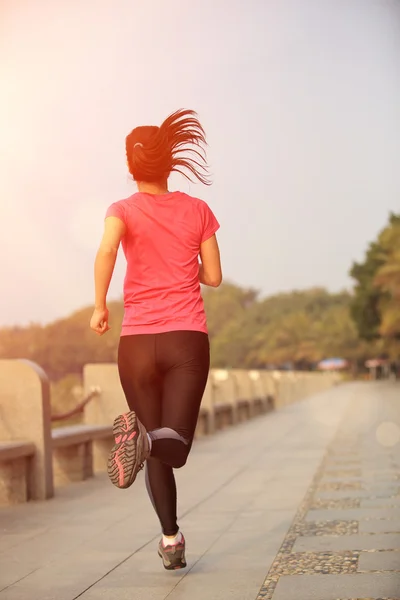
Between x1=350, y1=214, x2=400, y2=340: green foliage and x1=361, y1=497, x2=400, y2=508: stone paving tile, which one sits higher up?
x1=350, y1=214, x2=400, y2=340: green foliage

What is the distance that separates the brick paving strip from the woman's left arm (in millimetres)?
1235

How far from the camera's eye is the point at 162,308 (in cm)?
404

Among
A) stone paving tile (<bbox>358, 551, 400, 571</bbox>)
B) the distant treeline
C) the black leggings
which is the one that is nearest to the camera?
the black leggings

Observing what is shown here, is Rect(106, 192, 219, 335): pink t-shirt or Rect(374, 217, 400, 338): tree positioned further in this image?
Rect(374, 217, 400, 338): tree

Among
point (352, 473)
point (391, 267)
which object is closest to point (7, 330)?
point (391, 267)

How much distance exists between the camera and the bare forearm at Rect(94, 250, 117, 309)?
3.98 meters

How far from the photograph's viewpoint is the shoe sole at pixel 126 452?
3.67m

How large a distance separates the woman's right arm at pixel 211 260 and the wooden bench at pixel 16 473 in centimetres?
310

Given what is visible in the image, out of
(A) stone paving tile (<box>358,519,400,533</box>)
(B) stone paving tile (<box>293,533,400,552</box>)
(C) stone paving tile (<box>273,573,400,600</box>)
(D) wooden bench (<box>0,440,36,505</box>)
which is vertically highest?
(D) wooden bench (<box>0,440,36,505</box>)

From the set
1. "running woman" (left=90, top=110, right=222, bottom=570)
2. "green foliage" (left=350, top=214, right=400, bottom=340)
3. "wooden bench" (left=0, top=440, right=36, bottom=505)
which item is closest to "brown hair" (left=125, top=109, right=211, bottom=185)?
"running woman" (left=90, top=110, right=222, bottom=570)

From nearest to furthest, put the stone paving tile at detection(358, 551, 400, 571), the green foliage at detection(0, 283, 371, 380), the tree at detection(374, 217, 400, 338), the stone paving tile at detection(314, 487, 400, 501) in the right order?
1. the stone paving tile at detection(358, 551, 400, 571)
2. the stone paving tile at detection(314, 487, 400, 501)
3. the tree at detection(374, 217, 400, 338)
4. the green foliage at detection(0, 283, 371, 380)

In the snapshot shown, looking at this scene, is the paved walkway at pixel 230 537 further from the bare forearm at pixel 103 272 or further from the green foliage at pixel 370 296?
the green foliage at pixel 370 296

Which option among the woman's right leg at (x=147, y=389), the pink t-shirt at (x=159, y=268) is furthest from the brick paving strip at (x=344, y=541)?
the pink t-shirt at (x=159, y=268)

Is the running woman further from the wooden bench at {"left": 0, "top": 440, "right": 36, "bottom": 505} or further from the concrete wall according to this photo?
the concrete wall
